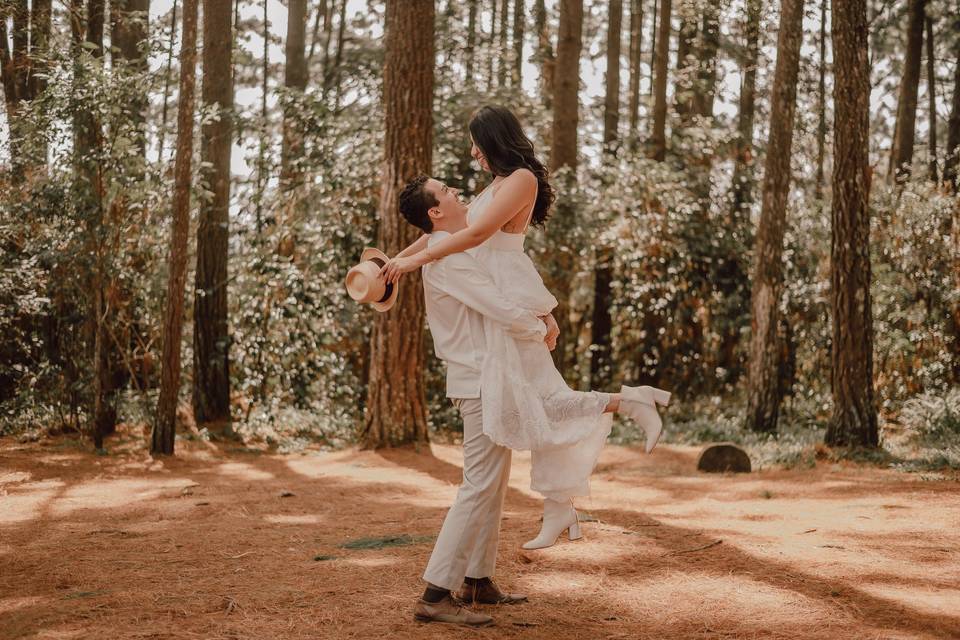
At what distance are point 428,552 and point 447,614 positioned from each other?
155 centimetres

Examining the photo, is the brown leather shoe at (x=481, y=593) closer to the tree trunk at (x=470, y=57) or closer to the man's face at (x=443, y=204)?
the man's face at (x=443, y=204)

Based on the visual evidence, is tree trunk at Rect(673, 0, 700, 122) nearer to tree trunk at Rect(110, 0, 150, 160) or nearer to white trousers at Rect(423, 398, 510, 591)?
tree trunk at Rect(110, 0, 150, 160)

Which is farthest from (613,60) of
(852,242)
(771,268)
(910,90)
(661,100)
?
(852,242)

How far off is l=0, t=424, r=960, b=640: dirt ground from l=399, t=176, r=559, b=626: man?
0.21 metres

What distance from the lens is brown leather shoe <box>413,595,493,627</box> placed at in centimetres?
403

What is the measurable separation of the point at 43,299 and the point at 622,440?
735 centimetres

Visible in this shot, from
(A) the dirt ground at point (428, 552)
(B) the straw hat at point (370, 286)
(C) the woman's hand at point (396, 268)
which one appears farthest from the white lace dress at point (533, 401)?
(A) the dirt ground at point (428, 552)

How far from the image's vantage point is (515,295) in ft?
13.2

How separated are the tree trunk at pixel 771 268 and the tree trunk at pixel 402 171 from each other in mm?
4857

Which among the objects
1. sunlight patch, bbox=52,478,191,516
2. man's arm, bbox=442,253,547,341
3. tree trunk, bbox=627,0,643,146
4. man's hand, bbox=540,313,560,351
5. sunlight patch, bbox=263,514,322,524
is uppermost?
tree trunk, bbox=627,0,643,146

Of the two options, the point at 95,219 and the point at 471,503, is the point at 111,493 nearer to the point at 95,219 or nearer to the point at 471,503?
the point at 95,219

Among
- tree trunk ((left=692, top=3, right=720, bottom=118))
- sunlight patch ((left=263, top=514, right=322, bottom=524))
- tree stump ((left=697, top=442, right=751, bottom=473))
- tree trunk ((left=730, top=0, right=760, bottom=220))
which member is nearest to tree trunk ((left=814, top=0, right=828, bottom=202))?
tree trunk ((left=692, top=3, right=720, bottom=118))

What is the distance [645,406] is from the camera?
4.04 meters

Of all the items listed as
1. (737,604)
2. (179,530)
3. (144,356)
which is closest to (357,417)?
(144,356)
